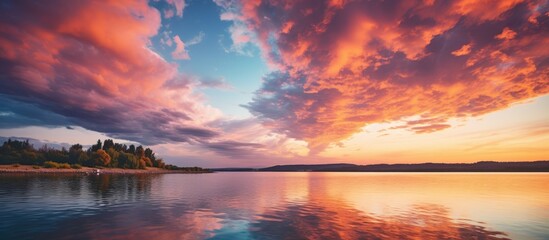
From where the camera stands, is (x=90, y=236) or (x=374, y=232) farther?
(x=374, y=232)

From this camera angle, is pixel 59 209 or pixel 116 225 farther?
pixel 59 209

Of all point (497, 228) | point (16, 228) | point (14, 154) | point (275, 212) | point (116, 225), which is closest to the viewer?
point (16, 228)

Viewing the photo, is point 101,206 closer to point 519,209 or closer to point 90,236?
point 90,236

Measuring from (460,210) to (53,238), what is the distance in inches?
1975

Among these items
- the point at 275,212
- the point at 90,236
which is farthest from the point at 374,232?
the point at 90,236

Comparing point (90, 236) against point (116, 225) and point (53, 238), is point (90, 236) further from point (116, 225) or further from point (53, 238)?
point (116, 225)

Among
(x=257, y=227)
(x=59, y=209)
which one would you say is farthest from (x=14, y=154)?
(x=257, y=227)

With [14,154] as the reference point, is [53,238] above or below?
below

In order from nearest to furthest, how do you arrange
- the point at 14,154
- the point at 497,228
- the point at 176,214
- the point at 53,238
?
the point at 53,238, the point at 497,228, the point at 176,214, the point at 14,154

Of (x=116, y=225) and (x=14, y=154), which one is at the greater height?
(x=14, y=154)

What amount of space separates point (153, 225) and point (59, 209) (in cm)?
1780

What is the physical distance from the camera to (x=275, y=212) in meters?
36.9

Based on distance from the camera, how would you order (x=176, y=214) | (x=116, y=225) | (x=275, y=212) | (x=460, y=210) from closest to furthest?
(x=116, y=225)
(x=176, y=214)
(x=275, y=212)
(x=460, y=210)

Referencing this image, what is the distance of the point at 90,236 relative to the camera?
2277 centimetres
